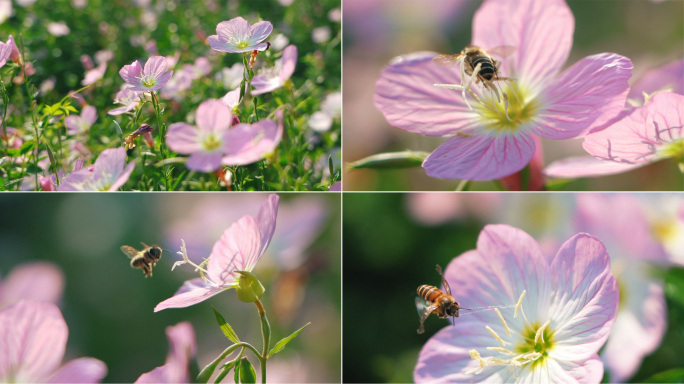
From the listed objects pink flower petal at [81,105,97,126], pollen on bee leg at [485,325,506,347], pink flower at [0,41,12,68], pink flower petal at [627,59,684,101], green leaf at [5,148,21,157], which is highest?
pink flower at [0,41,12,68]

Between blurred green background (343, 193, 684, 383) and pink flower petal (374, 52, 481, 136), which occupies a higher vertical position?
pink flower petal (374, 52, 481, 136)

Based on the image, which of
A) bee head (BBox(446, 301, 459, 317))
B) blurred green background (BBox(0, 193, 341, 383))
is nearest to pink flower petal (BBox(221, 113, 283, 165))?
blurred green background (BBox(0, 193, 341, 383))

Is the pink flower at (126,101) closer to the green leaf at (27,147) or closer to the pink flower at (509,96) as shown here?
the green leaf at (27,147)

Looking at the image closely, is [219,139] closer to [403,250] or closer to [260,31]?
[260,31]

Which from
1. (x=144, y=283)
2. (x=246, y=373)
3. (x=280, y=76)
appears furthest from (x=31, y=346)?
(x=280, y=76)

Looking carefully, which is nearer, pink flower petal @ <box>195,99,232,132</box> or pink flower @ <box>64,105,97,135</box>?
pink flower petal @ <box>195,99,232,132</box>

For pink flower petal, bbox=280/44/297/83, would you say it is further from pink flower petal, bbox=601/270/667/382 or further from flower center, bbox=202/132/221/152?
pink flower petal, bbox=601/270/667/382

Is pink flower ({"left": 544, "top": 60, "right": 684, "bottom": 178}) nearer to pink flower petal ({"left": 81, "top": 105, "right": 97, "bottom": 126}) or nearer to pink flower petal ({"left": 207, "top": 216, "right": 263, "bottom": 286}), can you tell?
pink flower petal ({"left": 207, "top": 216, "right": 263, "bottom": 286})

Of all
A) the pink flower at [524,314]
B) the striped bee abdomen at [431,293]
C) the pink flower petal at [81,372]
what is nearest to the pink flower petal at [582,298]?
the pink flower at [524,314]

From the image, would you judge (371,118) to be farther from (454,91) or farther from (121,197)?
(121,197)
